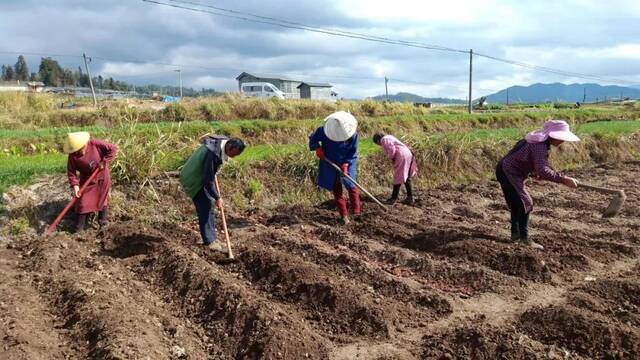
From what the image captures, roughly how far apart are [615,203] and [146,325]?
16.5ft

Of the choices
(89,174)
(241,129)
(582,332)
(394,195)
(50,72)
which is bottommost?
(582,332)

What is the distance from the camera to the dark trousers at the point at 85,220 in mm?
6273

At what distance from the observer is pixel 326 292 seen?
430cm

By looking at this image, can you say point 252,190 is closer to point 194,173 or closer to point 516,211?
point 194,173

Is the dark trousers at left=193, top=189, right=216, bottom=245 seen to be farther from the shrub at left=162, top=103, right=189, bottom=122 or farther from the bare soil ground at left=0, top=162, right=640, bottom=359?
the shrub at left=162, top=103, right=189, bottom=122

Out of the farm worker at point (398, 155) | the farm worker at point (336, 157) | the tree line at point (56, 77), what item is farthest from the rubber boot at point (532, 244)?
the tree line at point (56, 77)

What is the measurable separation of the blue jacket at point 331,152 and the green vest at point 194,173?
160 cm

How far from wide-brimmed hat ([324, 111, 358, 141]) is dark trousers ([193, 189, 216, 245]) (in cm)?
173

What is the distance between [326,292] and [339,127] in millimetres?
2558

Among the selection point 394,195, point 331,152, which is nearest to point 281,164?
point 394,195

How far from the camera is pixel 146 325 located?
3.85m

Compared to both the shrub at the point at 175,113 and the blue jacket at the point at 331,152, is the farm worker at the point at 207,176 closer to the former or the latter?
the blue jacket at the point at 331,152

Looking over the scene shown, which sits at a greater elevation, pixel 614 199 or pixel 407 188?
pixel 614 199

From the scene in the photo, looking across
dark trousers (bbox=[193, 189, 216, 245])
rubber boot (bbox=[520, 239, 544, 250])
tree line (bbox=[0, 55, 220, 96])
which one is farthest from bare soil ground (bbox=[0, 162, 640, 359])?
tree line (bbox=[0, 55, 220, 96])
